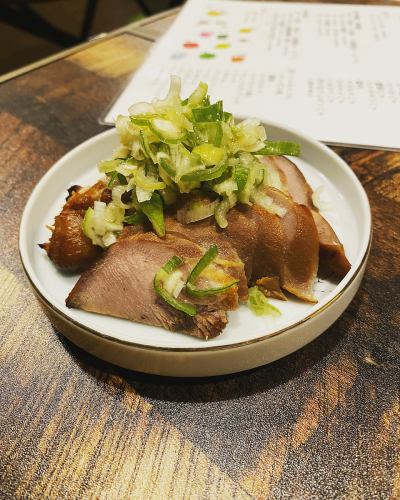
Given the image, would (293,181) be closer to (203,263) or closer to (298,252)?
(298,252)

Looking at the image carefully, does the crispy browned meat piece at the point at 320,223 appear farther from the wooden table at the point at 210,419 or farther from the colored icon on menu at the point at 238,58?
the colored icon on menu at the point at 238,58

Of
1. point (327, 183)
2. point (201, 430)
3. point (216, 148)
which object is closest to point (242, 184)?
point (216, 148)

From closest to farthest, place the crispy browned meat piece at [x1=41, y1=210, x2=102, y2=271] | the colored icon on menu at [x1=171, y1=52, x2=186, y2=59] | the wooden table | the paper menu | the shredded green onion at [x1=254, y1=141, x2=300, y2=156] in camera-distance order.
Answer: the wooden table → the crispy browned meat piece at [x1=41, y1=210, x2=102, y2=271] → the shredded green onion at [x1=254, y1=141, x2=300, y2=156] → the paper menu → the colored icon on menu at [x1=171, y1=52, x2=186, y2=59]

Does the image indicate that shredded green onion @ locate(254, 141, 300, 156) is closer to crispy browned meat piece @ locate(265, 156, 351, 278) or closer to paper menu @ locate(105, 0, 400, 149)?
crispy browned meat piece @ locate(265, 156, 351, 278)

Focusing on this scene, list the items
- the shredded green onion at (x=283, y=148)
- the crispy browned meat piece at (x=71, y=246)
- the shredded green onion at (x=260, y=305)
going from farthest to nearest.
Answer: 1. the shredded green onion at (x=283, y=148)
2. the crispy browned meat piece at (x=71, y=246)
3. the shredded green onion at (x=260, y=305)

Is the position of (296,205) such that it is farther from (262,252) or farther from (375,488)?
(375,488)

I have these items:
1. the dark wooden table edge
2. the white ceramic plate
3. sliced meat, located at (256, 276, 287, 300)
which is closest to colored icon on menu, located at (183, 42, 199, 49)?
the dark wooden table edge

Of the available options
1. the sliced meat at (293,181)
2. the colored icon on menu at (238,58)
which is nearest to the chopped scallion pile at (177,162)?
the sliced meat at (293,181)
